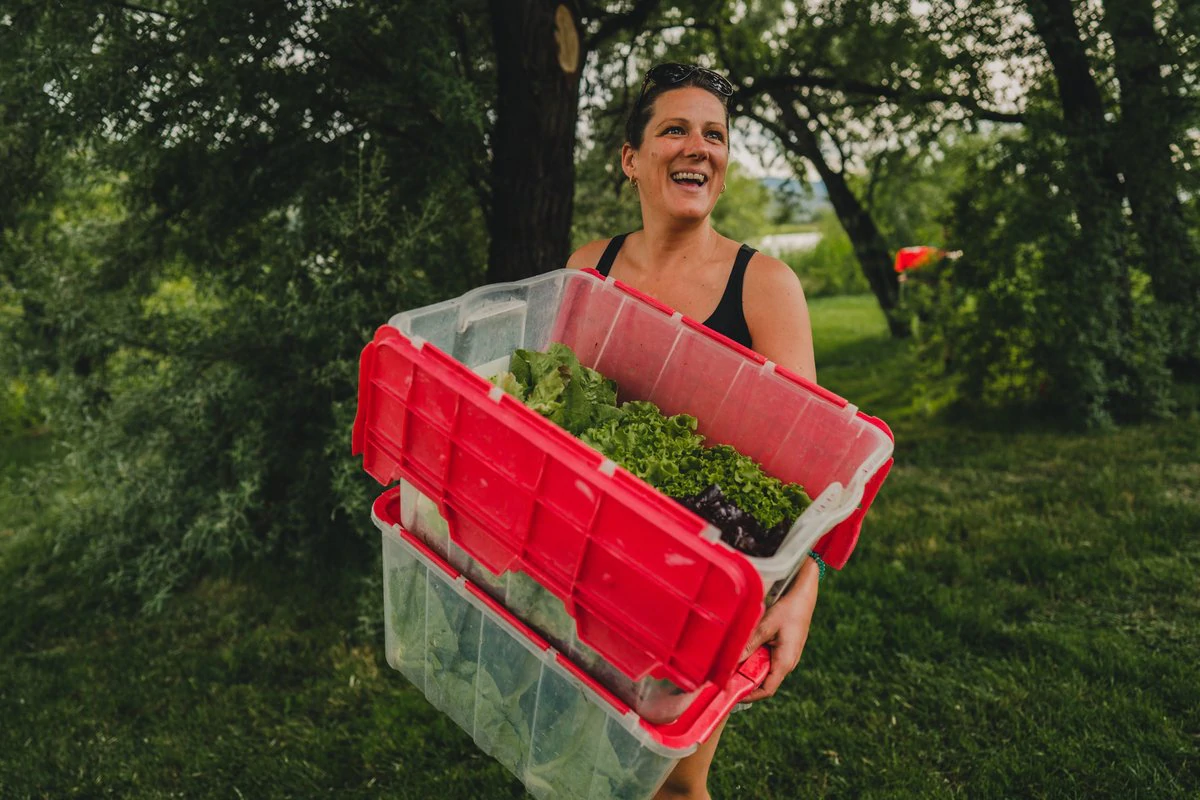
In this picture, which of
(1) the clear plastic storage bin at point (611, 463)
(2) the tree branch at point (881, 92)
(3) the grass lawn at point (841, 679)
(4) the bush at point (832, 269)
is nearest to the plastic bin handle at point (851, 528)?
(1) the clear plastic storage bin at point (611, 463)

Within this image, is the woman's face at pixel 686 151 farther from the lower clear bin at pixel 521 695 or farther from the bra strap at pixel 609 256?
the lower clear bin at pixel 521 695

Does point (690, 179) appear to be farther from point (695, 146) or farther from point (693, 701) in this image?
point (693, 701)

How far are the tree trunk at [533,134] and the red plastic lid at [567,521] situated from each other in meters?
2.62

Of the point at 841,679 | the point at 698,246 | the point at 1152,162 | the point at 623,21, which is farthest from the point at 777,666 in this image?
the point at 1152,162

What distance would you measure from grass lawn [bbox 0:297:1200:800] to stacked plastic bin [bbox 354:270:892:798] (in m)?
1.75

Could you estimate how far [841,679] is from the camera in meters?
3.71

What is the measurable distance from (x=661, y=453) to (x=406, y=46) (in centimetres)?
322

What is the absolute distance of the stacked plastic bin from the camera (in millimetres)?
1298

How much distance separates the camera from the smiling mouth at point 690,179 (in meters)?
2.23

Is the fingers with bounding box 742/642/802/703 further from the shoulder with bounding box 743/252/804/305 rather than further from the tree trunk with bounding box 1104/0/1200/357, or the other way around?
the tree trunk with bounding box 1104/0/1200/357

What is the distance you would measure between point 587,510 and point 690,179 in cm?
125

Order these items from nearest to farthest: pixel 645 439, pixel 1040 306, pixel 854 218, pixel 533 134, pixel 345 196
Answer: pixel 645 439 < pixel 533 134 < pixel 345 196 < pixel 1040 306 < pixel 854 218

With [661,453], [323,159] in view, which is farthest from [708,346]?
[323,159]

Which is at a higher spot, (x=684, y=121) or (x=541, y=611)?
Answer: (x=684, y=121)
